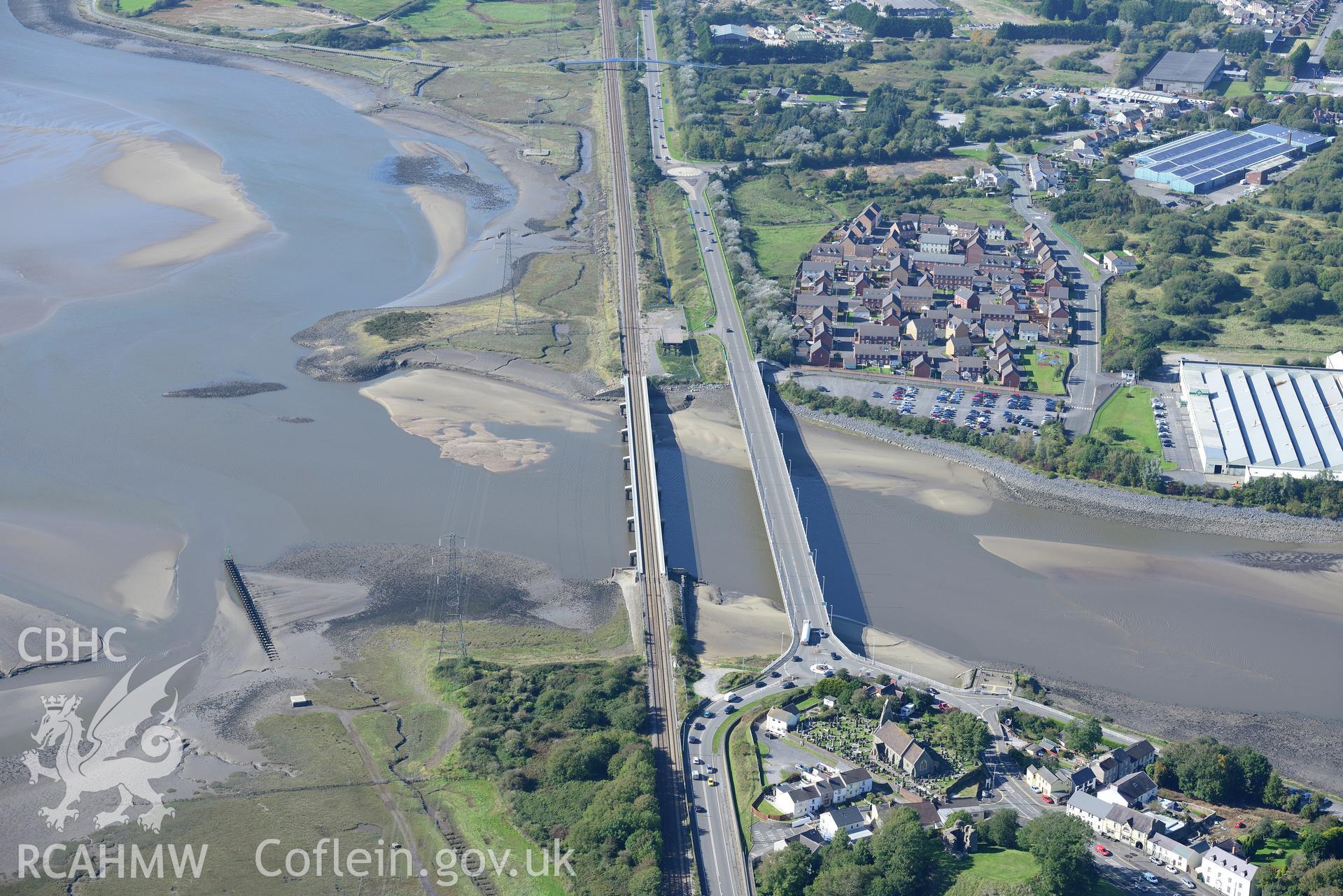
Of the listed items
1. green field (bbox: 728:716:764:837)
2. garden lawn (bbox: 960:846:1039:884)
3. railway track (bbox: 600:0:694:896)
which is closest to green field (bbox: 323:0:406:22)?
railway track (bbox: 600:0:694:896)

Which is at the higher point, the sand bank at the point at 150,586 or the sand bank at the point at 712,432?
the sand bank at the point at 712,432

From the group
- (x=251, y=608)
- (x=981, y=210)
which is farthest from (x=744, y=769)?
(x=981, y=210)

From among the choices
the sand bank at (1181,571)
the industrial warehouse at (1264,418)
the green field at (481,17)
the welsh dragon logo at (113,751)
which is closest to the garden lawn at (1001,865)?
the sand bank at (1181,571)

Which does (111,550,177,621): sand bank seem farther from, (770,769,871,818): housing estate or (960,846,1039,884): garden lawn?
(960,846,1039,884): garden lawn

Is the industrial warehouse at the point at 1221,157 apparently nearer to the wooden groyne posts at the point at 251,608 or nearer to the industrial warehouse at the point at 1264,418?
→ the industrial warehouse at the point at 1264,418

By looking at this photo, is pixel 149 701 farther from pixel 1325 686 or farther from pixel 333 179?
pixel 333 179
